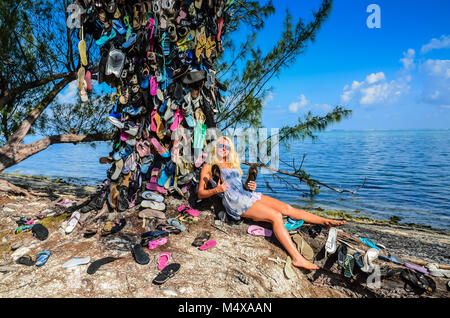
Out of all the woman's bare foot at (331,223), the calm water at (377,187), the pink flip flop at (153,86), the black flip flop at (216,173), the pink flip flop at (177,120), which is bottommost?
the calm water at (377,187)

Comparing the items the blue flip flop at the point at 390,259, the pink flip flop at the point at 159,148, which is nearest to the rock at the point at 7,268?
the pink flip flop at the point at 159,148

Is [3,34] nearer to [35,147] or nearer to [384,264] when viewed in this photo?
[35,147]

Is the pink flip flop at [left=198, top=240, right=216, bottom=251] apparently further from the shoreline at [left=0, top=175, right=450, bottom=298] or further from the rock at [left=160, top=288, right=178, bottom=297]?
the rock at [left=160, top=288, right=178, bottom=297]

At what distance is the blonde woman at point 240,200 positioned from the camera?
263cm

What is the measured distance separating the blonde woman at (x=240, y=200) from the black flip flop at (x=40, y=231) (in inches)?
70.5

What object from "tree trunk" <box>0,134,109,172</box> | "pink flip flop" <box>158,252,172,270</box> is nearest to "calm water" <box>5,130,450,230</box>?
"tree trunk" <box>0,134,109,172</box>

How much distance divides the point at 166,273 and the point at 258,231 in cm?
115

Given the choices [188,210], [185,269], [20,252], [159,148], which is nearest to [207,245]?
[185,269]

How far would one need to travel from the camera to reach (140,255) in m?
2.25

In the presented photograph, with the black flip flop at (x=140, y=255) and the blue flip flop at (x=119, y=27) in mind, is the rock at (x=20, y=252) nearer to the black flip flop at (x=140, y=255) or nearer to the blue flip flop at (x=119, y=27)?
the black flip flop at (x=140, y=255)

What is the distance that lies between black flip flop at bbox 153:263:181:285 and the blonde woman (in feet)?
3.02

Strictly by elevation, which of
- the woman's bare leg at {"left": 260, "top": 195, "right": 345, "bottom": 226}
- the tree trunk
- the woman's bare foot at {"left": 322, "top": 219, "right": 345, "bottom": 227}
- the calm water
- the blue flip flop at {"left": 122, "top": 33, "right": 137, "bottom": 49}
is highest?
the blue flip flop at {"left": 122, "top": 33, "right": 137, "bottom": 49}

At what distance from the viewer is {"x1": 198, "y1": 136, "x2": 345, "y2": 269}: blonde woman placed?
2.63m
